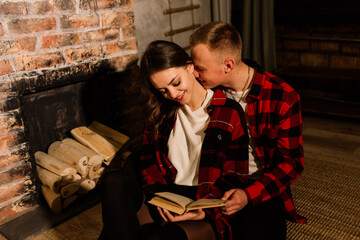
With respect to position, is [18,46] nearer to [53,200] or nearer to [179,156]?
[53,200]

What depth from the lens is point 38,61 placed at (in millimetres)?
1653

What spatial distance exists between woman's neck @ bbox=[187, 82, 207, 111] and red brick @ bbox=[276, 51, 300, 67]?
7.33ft

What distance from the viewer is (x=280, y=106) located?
125cm

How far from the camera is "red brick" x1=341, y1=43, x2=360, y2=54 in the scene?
115 inches

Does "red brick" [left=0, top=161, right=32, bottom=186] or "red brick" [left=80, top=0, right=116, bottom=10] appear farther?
"red brick" [left=80, top=0, right=116, bottom=10]

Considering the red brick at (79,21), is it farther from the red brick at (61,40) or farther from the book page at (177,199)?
the book page at (177,199)

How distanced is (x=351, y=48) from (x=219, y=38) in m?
2.16

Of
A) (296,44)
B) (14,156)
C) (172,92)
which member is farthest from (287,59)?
(14,156)

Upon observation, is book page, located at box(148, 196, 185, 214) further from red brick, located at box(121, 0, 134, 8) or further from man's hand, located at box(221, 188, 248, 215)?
red brick, located at box(121, 0, 134, 8)

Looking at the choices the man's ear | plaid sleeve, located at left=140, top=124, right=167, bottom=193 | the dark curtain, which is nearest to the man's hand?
plaid sleeve, located at left=140, top=124, right=167, bottom=193

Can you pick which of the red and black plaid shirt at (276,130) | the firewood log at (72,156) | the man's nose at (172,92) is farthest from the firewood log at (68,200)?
the red and black plaid shirt at (276,130)

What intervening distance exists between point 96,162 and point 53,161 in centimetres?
22

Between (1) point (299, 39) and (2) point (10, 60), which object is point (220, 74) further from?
(1) point (299, 39)

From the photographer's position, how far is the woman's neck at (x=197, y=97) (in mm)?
1330
